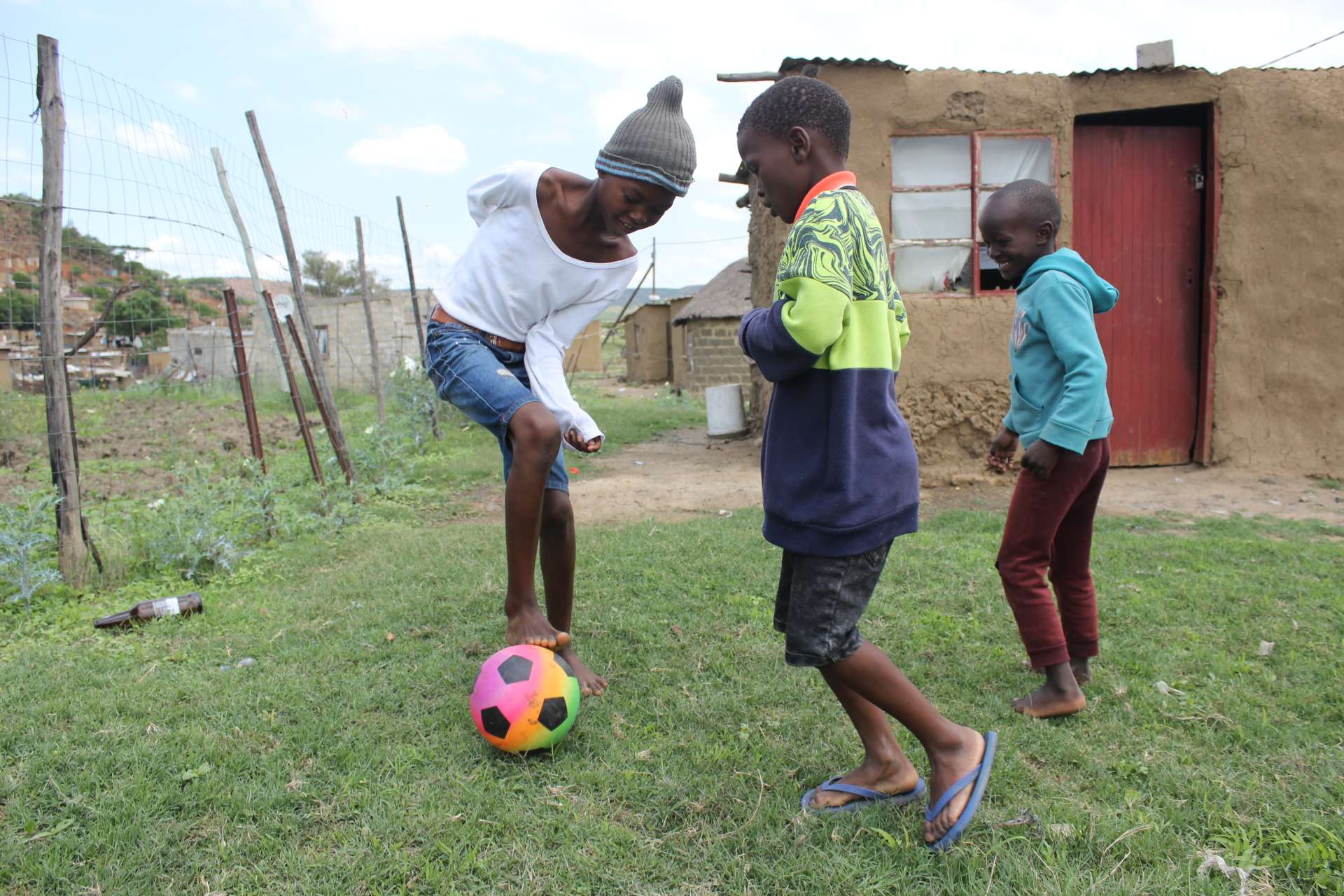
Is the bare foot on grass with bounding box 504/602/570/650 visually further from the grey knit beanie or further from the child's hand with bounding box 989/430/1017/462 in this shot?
the child's hand with bounding box 989/430/1017/462

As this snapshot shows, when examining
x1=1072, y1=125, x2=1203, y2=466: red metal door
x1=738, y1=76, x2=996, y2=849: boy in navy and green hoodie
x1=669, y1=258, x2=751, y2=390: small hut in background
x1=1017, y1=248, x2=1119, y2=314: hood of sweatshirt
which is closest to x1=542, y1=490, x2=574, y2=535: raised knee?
x1=738, y1=76, x2=996, y2=849: boy in navy and green hoodie

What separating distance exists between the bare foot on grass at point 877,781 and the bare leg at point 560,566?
89 cm

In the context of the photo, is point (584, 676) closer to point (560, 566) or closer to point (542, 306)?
point (560, 566)

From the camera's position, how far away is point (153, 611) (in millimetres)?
3510

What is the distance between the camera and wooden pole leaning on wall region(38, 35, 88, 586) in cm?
378

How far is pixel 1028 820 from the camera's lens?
198 centimetres

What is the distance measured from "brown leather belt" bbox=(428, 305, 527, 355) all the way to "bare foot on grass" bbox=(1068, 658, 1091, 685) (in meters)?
2.13

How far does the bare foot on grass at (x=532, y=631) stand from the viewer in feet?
8.66

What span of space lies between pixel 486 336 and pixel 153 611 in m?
1.96

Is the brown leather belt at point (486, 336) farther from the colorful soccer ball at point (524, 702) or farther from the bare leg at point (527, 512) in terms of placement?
the colorful soccer ball at point (524, 702)

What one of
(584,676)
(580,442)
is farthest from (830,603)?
(584,676)

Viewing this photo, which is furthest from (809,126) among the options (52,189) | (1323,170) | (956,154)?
(1323,170)

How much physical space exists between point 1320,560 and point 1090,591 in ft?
7.78

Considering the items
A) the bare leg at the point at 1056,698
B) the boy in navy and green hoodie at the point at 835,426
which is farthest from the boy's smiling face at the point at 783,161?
the bare leg at the point at 1056,698
